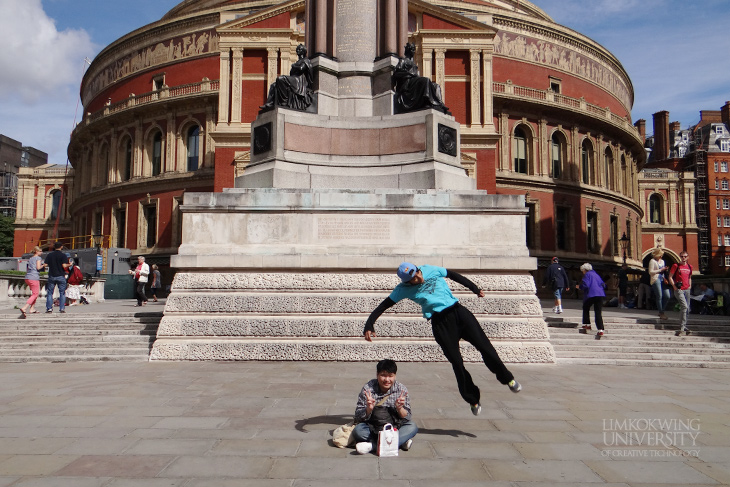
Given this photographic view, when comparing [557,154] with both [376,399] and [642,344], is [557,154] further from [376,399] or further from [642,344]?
[376,399]

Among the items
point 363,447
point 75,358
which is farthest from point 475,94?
point 363,447

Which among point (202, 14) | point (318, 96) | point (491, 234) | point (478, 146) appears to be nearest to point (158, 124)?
point (202, 14)

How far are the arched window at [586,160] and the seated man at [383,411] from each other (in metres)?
42.3

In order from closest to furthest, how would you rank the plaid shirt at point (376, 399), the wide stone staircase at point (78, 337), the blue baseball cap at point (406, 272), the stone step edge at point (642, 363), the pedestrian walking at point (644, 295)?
→ 1. the plaid shirt at point (376, 399)
2. the blue baseball cap at point (406, 272)
3. the wide stone staircase at point (78, 337)
4. the stone step edge at point (642, 363)
5. the pedestrian walking at point (644, 295)

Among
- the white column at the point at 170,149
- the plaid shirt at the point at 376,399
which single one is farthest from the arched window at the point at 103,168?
the plaid shirt at the point at 376,399

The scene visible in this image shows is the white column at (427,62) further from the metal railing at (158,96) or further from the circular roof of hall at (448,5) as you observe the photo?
the metal railing at (158,96)

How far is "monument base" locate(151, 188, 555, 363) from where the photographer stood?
9.46m

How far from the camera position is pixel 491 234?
1014 centimetres

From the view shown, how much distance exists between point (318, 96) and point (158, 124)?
34895 millimetres

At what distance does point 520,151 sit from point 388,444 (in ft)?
129

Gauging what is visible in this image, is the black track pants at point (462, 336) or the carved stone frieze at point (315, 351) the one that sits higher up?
the black track pants at point (462, 336)

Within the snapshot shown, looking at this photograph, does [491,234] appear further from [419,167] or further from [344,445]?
[344,445]

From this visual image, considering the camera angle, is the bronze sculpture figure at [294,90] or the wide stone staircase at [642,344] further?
the bronze sculpture figure at [294,90]

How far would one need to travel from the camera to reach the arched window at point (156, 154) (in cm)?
4347
